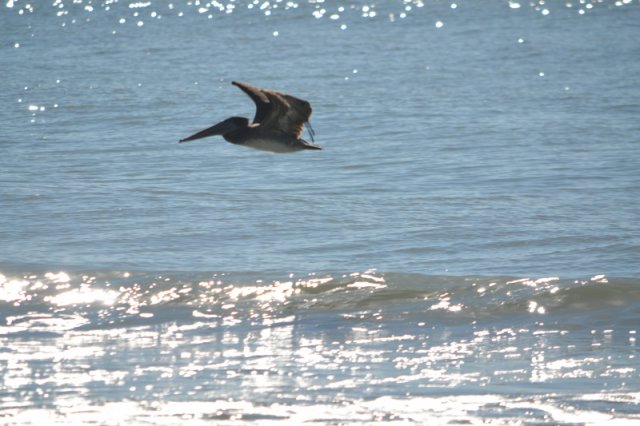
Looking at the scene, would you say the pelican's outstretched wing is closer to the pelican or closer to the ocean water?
the pelican

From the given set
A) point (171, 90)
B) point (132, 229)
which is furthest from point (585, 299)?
point (171, 90)

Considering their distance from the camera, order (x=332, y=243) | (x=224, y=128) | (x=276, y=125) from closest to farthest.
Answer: (x=276, y=125) → (x=224, y=128) → (x=332, y=243)

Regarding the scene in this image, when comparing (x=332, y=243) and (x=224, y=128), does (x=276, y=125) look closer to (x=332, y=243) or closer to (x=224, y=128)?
(x=224, y=128)

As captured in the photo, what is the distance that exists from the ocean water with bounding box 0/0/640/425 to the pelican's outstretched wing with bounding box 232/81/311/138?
1.15 meters

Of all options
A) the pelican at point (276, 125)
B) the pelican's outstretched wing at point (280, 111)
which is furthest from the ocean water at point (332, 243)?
the pelican's outstretched wing at point (280, 111)

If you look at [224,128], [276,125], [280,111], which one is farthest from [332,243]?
[280,111]

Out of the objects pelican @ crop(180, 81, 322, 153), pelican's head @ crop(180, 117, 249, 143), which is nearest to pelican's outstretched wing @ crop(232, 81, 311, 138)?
pelican @ crop(180, 81, 322, 153)

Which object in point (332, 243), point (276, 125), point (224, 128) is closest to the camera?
point (276, 125)

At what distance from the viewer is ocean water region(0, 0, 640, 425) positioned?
6430 millimetres

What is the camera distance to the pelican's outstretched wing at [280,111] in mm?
8180

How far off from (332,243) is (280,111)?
2174 mm

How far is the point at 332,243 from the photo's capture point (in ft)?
34.1

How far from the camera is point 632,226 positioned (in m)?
10.8

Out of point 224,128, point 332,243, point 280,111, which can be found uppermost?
point 280,111
